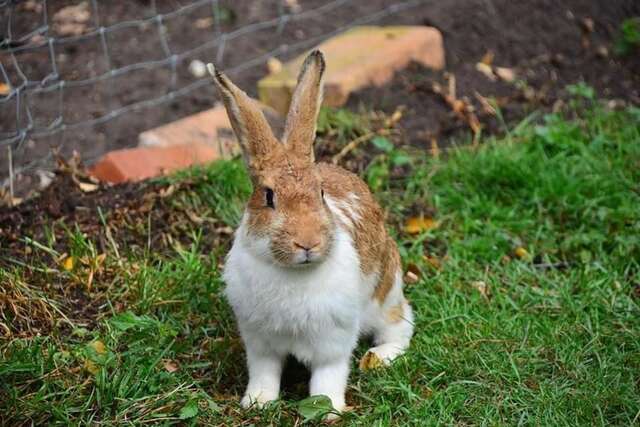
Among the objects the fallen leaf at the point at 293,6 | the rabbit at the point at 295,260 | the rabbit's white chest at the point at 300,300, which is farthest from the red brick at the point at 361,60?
the rabbit's white chest at the point at 300,300

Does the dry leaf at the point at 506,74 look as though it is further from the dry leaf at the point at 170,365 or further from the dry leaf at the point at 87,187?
the dry leaf at the point at 170,365

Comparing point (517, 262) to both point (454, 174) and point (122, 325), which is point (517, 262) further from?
point (122, 325)

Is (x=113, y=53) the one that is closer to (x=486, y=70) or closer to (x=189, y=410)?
(x=486, y=70)

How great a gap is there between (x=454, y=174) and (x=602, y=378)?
1.87 meters

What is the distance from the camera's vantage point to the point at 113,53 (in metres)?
6.68

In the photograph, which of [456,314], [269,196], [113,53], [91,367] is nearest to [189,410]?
[91,367]

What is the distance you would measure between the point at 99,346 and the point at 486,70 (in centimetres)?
368

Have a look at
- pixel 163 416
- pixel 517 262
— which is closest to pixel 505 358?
pixel 517 262

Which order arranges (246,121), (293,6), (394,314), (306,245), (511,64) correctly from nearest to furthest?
(306,245) → (246,121) → (394,314) → (511,64) → (293,6)

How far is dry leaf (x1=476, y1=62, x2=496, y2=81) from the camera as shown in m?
6.50

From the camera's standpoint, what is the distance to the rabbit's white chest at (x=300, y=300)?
3490 millimetres

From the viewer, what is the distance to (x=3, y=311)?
3.93 meters

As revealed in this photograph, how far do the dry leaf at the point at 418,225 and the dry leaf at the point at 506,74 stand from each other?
1822 millimetres

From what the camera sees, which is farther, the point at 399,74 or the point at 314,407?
the point at 399,74
